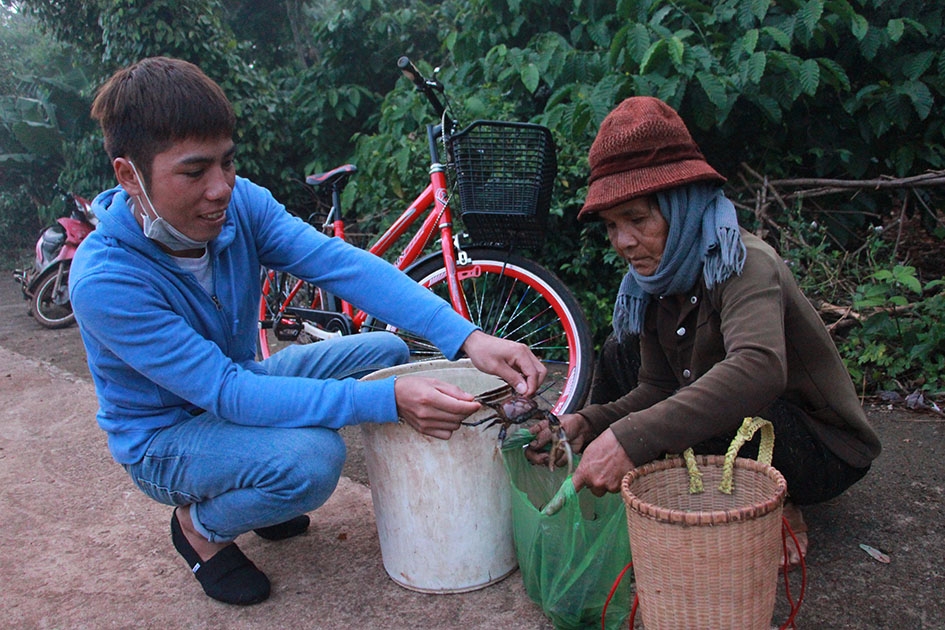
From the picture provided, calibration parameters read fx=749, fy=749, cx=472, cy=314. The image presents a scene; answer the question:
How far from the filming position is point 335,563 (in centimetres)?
214

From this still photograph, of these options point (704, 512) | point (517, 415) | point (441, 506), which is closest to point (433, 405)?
point (517, 415)

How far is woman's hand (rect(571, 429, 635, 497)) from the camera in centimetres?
155

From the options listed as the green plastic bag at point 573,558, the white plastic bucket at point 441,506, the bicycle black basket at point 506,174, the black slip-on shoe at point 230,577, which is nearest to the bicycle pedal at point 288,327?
the bicycle black basket at point 506,174

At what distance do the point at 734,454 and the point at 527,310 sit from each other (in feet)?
6.94

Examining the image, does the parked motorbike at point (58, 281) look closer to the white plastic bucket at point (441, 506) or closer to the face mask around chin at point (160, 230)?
the face mask around chin at point (160, 230)

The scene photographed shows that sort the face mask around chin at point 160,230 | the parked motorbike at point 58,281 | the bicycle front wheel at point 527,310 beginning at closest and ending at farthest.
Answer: the face mask around chin at point 160,230 < the bicycle front wheel at point 527,310 < the parked motorbike at point 58,281

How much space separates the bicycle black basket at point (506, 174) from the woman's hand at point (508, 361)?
1175mm

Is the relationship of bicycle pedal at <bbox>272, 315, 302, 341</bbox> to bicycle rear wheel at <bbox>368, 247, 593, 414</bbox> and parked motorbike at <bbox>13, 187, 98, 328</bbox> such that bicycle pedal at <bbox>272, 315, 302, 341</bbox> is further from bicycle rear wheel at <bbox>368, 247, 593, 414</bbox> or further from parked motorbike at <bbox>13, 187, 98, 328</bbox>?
parked motorbike at <bbox>13, 187, 98, 328</bbox>

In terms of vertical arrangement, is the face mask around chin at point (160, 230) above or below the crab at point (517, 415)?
above

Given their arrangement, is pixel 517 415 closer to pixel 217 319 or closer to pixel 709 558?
pixel 709 558

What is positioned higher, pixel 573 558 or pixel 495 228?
pixel 495 228

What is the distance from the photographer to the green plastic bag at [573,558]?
1.60 metres

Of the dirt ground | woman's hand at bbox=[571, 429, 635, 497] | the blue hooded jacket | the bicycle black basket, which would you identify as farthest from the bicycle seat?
woman's hand at bbox=[571, 429, 635, 497]

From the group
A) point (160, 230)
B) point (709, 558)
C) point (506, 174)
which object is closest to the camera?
point (709, 558)
